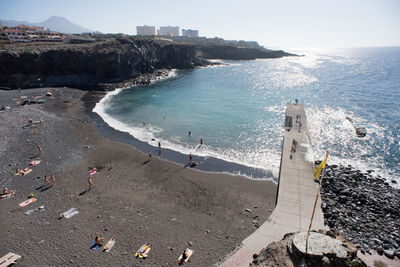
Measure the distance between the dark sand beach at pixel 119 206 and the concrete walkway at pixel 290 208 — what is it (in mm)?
1090

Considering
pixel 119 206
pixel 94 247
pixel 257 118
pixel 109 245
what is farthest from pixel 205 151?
pixel 94 247

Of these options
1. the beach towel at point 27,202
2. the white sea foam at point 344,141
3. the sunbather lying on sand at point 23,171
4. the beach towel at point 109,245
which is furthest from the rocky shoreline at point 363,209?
the sunbather lying on sand at point 23,171

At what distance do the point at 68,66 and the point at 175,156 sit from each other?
62.6 m

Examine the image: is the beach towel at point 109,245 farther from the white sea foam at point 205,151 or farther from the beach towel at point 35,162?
the beach towel at point 35,162

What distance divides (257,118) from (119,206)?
31.7 metres

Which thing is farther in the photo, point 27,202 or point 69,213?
point 27,202

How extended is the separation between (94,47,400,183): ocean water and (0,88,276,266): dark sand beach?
644cm

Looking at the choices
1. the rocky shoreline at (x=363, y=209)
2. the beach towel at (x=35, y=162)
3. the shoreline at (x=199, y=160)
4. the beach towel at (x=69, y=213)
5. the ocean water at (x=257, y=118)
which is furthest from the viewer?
the ocean water at (x=257, y=118)

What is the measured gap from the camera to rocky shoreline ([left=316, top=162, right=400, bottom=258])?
50.0 feet

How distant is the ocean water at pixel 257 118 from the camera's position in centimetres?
3009

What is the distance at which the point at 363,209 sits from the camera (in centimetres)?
1895

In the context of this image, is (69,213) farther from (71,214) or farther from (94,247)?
(94,247)

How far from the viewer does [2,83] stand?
63.4 m

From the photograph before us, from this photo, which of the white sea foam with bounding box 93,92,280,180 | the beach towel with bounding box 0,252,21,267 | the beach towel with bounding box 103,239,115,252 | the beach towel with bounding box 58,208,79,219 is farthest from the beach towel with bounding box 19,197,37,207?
the white sea foam with bounding box 93,92,280,180
